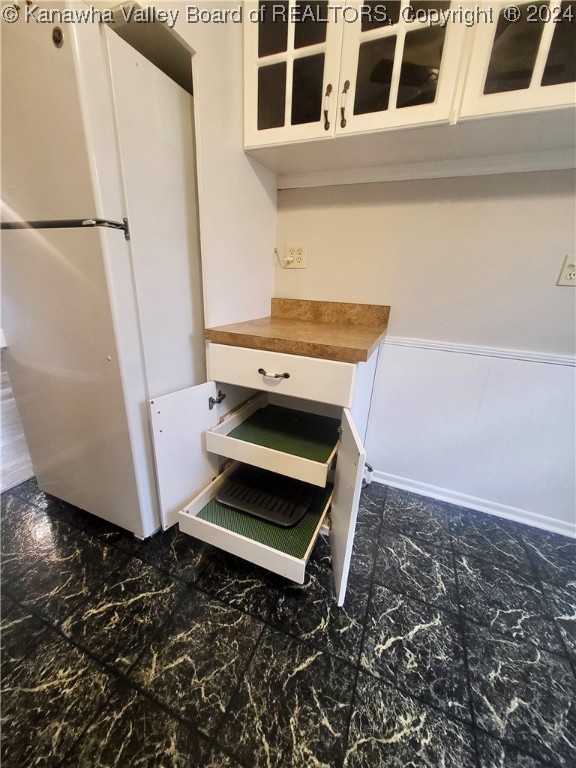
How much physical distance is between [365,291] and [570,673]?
152cm

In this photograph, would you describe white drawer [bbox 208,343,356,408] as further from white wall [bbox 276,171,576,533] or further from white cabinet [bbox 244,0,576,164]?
white cabinet [bbox 244,0,576,164]

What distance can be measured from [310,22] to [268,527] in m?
1.74

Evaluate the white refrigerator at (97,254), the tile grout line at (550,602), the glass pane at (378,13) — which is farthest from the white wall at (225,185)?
the tile grout line at (550,602)

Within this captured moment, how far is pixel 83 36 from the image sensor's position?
703 mm

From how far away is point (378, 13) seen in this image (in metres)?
0.87

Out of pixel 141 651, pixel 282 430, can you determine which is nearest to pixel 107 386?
pixel 282 430

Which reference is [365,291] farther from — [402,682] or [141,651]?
[141,651]

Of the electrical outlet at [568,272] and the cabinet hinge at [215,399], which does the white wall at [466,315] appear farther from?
the cabinet hinge at [215,399]

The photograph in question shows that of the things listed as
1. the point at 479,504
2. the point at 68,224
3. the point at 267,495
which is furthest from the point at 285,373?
the point at 479,504

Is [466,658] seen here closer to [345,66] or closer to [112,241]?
[112,241]

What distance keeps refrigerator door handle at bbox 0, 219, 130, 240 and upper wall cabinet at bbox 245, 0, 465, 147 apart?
0.65 meters

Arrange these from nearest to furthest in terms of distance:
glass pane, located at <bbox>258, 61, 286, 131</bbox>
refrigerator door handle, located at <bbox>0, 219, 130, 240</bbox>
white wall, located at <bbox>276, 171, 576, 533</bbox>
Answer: refrigerator door handle, located at <bbox>0, 219, 130, 240</bbox>, glass pane, located at <bbox>258, 61, 286, 131</bbox>, white wall, located at <bbox>276, 171, 576, 533</bbox>

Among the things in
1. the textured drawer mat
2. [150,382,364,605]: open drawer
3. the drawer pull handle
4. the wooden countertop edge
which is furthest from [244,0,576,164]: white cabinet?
the textured drawer mat

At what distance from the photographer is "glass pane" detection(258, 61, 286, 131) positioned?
3.36 ft
